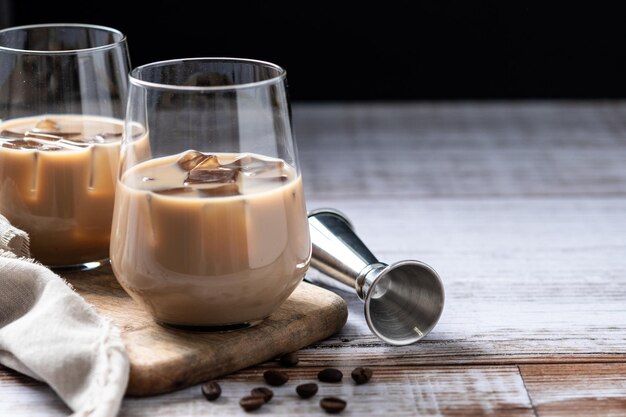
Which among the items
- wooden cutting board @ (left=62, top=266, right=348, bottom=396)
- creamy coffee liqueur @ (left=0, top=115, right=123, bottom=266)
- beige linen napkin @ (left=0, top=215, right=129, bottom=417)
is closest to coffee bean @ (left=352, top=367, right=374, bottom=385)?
wooden cutting board @ (left=62, top=266, right=348, bottom=396)

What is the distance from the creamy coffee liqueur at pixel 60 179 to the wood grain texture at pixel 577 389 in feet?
2.01

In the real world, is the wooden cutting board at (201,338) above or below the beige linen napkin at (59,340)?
below

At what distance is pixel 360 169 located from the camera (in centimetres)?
218

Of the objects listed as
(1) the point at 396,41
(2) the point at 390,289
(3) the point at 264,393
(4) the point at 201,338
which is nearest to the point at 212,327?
(4) the point at 201,338

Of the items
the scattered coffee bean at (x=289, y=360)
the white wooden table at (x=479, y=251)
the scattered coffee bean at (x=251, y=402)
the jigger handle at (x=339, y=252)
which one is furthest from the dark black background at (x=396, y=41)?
the scattered coffee bean at (x=251, y=402)

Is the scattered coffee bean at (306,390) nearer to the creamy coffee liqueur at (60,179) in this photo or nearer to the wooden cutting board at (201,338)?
the wooden cutting board at (201,338)

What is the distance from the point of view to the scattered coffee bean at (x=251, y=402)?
3.60ft

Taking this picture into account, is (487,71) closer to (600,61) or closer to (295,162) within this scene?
(600,61)

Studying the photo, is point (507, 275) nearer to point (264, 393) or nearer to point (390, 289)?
point (390, 289)

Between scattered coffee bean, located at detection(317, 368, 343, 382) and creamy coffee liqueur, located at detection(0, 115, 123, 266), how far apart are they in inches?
16.1

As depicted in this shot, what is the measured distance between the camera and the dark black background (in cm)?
267

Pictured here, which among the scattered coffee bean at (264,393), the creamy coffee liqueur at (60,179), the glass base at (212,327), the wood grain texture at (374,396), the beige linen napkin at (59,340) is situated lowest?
the wood grain texture at (374,396)

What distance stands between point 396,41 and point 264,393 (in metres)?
1.76

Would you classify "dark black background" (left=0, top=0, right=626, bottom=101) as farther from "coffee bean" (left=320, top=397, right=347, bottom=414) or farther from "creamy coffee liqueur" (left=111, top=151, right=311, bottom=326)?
"coffee bean" (left=320, top=397, right=347, bottom=414)
